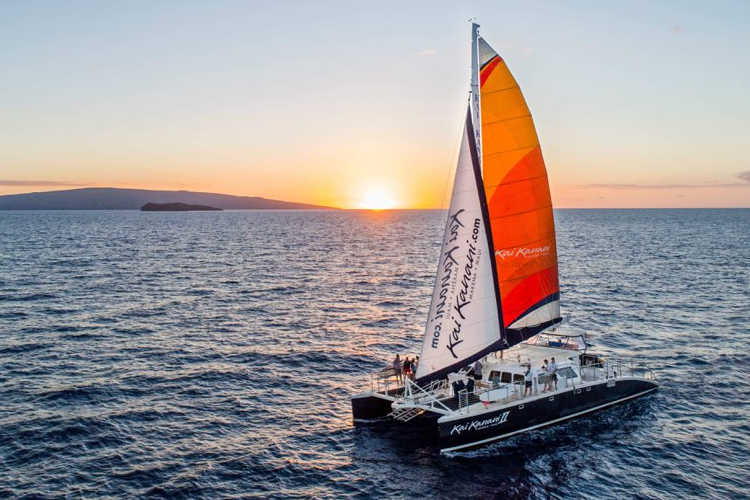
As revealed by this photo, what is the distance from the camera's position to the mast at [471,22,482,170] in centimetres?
2714

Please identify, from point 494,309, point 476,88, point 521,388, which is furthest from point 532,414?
point 476,88

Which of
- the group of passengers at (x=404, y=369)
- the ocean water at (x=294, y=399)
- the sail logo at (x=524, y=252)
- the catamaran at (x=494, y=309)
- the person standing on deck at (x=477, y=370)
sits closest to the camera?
the ocean water at (x=294, y=399)

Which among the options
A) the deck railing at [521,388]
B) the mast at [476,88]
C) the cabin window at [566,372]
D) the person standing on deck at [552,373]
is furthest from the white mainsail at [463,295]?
the cabin window at [566,372]

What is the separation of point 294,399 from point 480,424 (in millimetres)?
11363

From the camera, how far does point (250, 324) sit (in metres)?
49.9

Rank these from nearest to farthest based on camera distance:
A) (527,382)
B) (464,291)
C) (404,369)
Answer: (464,291)
(527,382)
(404,369)

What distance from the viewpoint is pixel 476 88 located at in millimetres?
27234

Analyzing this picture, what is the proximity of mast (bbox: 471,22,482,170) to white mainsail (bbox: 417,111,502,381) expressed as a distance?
94.3 inches

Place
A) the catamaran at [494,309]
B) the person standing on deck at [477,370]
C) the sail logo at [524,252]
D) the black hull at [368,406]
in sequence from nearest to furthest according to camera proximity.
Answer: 1. the catamaran at [494,309]
2. the black hull at [368,406]
3. the person standing on deck at [477,370]
4. the sail logo at [524,252]

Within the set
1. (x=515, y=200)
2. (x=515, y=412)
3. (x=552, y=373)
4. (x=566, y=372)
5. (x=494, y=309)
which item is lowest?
(x=515, y=412)

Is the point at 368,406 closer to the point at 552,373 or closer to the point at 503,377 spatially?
the point at 503,377

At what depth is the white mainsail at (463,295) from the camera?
26.3m

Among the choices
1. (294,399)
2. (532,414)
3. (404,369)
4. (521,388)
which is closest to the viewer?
(532,414)

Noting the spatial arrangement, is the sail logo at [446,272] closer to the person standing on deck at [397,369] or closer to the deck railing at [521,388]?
the deck railing at [521,388]
